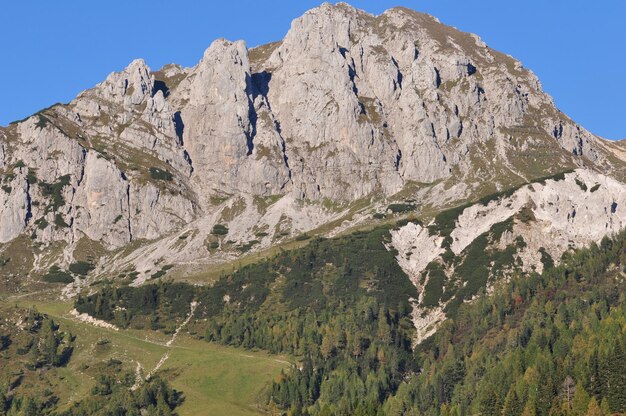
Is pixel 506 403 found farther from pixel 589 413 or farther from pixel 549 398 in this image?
pixel 589 413

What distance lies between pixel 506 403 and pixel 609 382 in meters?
21.2

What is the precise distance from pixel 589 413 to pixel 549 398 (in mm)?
20546

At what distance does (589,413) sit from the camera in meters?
175

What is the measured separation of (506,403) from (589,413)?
25.8 meters

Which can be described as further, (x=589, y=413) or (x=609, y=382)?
(x=609, y=382)

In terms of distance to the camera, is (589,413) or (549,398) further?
(549,398)

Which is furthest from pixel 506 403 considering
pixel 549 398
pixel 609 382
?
pixel 609 382

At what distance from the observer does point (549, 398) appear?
7702 inches

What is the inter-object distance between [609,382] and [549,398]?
1238cm

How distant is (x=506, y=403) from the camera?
652 feet

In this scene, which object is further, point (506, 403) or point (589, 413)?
point (506, 403)

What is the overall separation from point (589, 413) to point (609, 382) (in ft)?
65.7

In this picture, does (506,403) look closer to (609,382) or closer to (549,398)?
(549,398)
